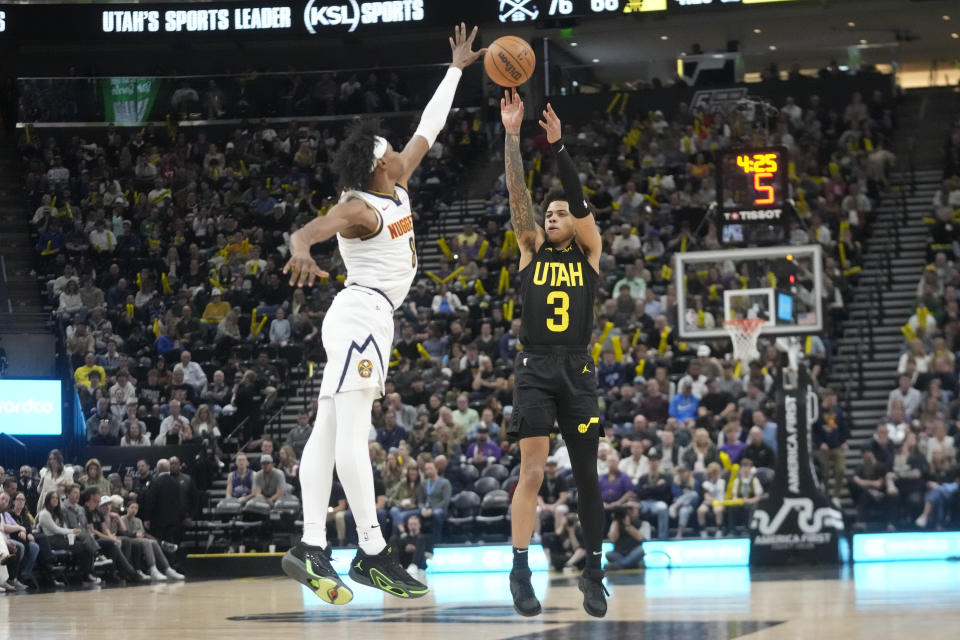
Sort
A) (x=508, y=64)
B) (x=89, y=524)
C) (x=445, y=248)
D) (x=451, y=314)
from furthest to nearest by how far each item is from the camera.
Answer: (x=445, y=248) < (x=451, y=314) < (x=89, y=524) < (x=508, y=64)

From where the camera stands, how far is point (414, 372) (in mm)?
19750

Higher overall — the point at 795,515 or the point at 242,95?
the point at 242,95

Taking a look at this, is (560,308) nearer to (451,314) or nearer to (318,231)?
(318,231)

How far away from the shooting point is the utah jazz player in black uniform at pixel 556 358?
7512 millimetres

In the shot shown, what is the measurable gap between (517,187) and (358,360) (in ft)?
5.00

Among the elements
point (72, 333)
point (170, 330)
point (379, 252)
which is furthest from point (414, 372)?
point (379, 252)

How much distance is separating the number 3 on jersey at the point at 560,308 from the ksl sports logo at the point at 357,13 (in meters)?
17.8

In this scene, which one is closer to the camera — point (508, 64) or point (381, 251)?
point (381, 251)

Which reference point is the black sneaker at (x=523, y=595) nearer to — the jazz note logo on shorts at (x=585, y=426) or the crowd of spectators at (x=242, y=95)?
the jazz note logo on shorts at (x=585, y=426)

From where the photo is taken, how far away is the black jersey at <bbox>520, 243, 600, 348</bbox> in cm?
759

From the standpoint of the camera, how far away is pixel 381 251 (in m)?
7.02

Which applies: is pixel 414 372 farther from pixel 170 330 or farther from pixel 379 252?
pixel 379 252

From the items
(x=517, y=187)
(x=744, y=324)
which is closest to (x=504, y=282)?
(x=744, y=324)

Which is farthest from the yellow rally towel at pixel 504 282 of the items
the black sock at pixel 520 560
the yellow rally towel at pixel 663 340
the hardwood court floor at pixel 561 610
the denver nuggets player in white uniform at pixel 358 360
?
the denver nuggets player in white uniform at pixel 358 360
